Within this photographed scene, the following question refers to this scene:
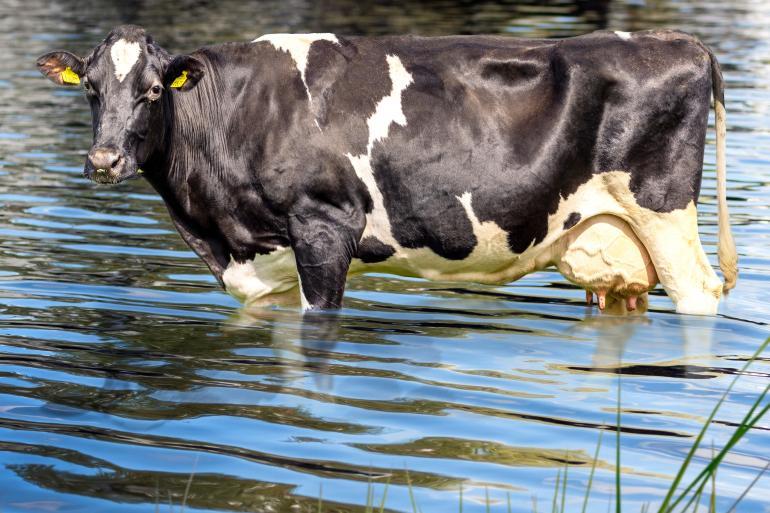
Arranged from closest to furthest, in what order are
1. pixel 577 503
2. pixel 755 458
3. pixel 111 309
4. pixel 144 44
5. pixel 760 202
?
pixel 577 503 → pixel 755 458 → pixel 144 44 → pixel 111 309 → pixel 760 202

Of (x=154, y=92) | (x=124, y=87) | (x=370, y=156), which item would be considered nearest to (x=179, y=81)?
(x=154, y=92)

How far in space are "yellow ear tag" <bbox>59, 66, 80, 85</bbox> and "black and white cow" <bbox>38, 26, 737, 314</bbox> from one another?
2cm

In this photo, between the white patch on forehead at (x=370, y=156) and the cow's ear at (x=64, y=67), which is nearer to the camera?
the cow's ear at (x=64, y=67)

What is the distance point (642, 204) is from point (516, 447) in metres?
2.27

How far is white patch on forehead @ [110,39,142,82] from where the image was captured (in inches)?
285

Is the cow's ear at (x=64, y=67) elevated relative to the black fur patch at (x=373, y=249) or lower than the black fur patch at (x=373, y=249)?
elevated

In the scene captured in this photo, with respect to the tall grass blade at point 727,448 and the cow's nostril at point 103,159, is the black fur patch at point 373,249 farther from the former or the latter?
the tall grass blade at point 727,448

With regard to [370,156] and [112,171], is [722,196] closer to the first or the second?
[370,156]

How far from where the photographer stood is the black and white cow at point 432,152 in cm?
760

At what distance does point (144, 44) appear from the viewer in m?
7.36

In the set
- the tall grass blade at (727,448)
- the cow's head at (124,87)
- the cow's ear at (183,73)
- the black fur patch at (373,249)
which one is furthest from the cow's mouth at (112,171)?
the tall grass blade at (727,448)

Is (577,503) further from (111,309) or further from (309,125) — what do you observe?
(111,309)

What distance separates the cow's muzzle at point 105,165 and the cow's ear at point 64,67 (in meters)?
0.64

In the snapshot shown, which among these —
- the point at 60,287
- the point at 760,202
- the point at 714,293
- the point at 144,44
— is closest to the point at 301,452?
the point at 144,44
